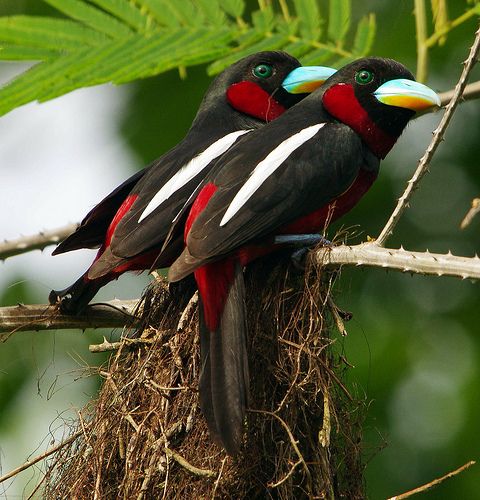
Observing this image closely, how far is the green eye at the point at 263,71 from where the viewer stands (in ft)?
15.3

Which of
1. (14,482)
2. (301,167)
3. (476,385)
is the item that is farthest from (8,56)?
→ (476,385)

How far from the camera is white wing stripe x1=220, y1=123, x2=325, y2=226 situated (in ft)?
11.9

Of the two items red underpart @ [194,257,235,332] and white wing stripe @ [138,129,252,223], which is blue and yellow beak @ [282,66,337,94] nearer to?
white wing stripe @ [138,129,252,223]

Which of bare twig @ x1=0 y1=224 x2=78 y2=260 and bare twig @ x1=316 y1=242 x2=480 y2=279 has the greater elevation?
bare twig @ x1=0 y1=224 x2=78 y2=260

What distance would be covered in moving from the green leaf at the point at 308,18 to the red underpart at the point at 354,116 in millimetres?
557

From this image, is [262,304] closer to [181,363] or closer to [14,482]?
[181,363]

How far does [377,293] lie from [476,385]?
684 millimetres

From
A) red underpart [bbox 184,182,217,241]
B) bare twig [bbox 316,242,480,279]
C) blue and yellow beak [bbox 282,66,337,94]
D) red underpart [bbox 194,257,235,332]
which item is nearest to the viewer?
bare twig [bbox 316,242,480,279]

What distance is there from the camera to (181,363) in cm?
364

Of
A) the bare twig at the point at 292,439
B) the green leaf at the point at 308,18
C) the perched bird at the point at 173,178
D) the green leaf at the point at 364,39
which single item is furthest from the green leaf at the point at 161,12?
the bare twig at the point at 292,439

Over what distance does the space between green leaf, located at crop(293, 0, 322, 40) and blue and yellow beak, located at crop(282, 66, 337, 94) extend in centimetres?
94

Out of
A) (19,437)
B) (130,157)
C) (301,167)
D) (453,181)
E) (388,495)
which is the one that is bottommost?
(388,495)

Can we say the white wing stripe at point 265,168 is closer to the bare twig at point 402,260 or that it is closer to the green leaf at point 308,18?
the bare twig at point 402,260

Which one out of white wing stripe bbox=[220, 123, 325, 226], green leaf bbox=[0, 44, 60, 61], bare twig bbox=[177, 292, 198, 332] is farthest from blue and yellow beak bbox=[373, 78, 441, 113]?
green leaf bbox=[0, 44, 60, 61]
